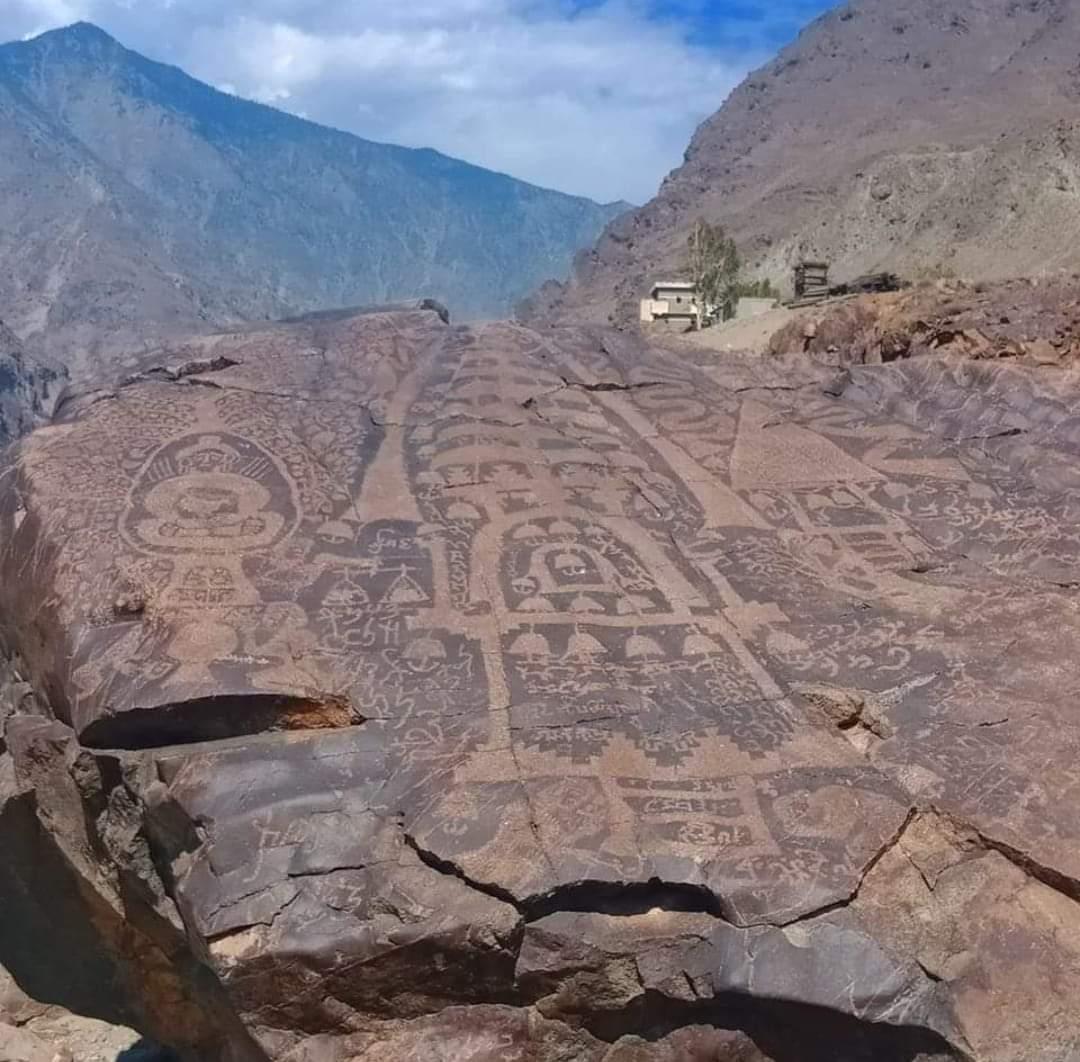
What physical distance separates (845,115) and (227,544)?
77.4m

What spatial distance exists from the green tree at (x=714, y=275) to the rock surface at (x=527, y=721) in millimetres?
29449

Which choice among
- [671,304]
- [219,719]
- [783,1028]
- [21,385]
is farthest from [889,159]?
[783,1028]

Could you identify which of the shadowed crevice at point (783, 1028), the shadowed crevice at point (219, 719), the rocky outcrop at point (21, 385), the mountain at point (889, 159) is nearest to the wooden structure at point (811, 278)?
the mountain at point (889, 159)

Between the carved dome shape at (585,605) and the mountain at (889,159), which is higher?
the mountain at (889,159)

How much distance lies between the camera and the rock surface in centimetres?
312

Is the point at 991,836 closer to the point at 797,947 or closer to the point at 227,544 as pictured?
the point at 797,947

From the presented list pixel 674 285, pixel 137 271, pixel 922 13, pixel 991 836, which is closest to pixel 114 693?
pixel 991 836

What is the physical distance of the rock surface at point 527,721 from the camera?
3119mm

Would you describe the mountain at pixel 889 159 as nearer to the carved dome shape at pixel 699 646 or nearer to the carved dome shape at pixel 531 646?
the carved dome shape at pixel 699 646

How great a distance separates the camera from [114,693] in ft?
12.2

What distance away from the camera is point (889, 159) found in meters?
52.4

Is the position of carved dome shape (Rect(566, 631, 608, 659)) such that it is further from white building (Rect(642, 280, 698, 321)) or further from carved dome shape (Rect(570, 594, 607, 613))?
white building (Rect(642, 280, 698, 321))

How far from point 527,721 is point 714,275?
1326 inches

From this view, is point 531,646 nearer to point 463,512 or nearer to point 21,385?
point 463,512
